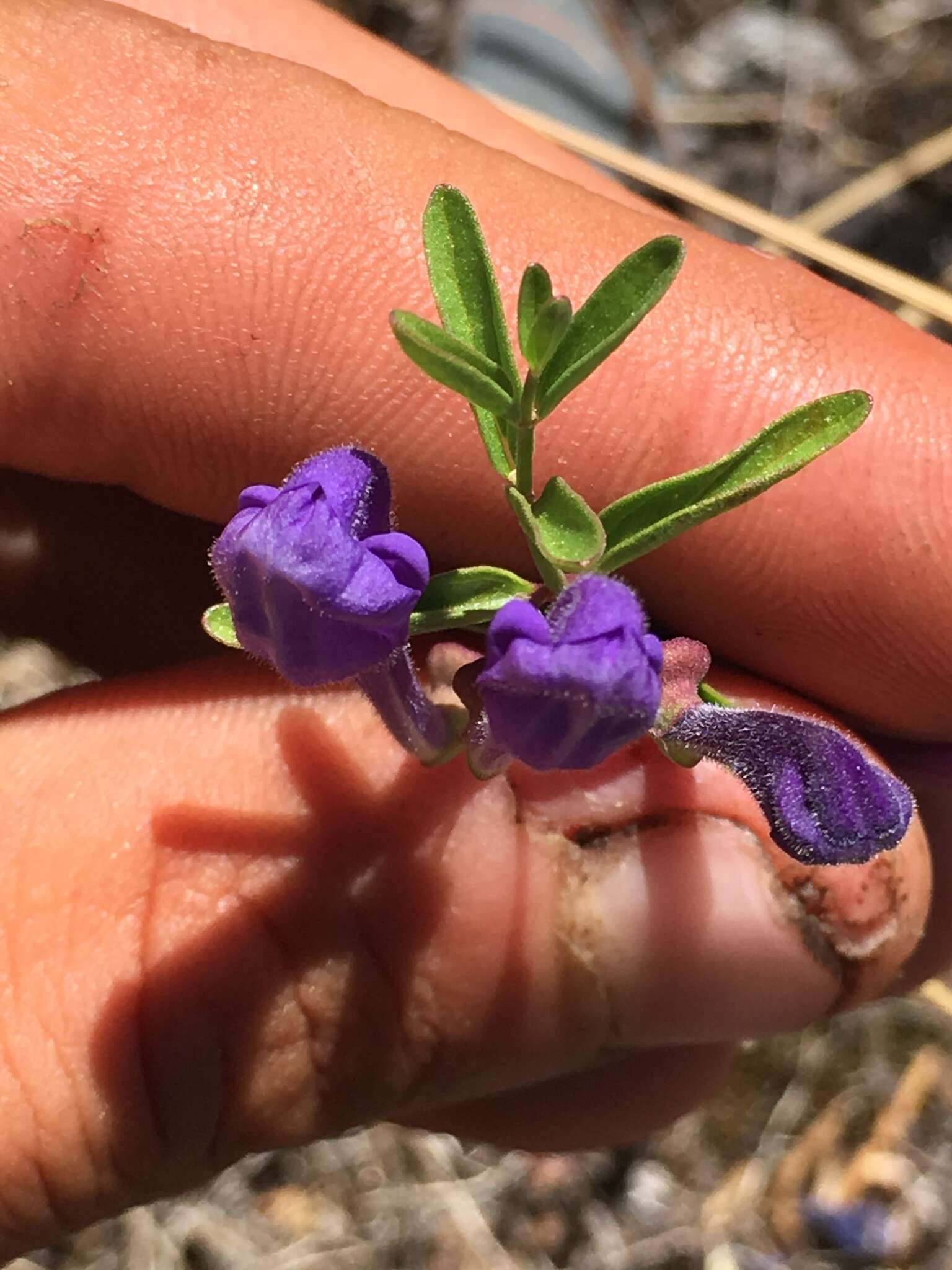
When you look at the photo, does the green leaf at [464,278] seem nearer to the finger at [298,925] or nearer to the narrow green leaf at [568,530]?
the narrow green leaf at [568,530]

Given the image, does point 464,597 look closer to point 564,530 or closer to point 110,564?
point 564,530

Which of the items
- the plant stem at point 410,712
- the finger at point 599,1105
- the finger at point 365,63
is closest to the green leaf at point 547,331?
the plant stem at point 410,712

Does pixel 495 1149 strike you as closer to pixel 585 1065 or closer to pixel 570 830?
pixel 585 1065

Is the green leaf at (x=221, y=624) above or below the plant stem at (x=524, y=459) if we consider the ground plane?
below

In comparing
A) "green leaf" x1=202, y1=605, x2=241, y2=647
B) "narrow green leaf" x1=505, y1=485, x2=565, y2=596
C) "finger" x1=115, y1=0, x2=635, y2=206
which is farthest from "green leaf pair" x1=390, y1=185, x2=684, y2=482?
"finger" x1=115, y1=0, x2=635, y2=206

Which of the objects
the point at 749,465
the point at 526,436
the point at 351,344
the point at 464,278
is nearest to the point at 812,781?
the point at 749,465

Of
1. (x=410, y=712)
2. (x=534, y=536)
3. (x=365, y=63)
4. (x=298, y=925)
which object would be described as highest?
(x=365, y=63)
